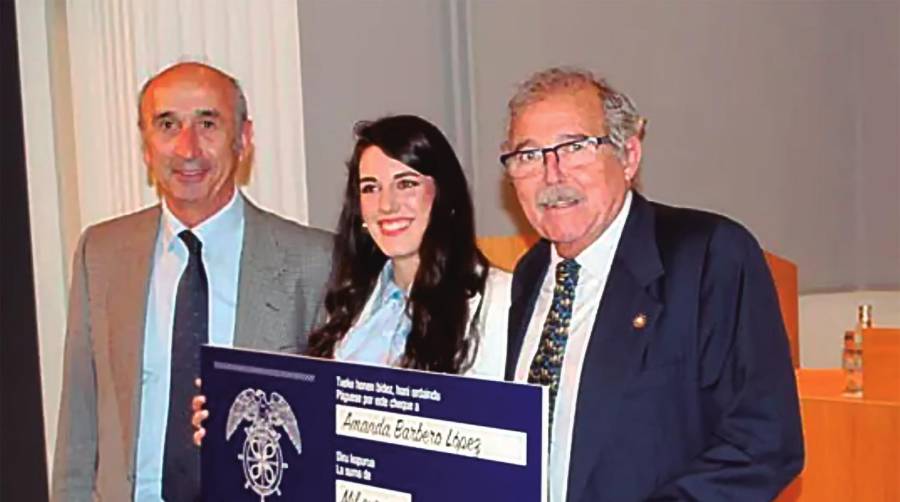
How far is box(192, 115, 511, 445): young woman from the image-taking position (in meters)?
2.30

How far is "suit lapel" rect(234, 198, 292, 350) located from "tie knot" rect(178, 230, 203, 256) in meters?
0.09

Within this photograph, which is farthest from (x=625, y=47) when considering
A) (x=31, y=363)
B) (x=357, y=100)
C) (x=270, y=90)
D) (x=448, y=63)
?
(x=31, y=363)

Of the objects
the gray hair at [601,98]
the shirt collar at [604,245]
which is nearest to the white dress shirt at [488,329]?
the shirt collar at [604,245]

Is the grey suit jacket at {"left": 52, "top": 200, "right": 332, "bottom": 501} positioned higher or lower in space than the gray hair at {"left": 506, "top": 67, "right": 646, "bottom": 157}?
lower

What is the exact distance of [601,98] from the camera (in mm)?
2080

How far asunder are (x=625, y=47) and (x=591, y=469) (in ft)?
9.63

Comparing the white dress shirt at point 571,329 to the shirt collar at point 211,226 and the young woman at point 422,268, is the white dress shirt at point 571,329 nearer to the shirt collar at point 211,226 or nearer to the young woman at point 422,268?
the young woman at point 422,268

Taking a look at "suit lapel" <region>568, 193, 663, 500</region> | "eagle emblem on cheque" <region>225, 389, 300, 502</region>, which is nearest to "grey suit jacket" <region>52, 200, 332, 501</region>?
"eagle emblem on cheque" <region>225, 389, 300, 502</region>

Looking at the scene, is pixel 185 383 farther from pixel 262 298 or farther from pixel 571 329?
pixel 571 329

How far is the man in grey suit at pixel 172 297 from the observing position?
2.56 metres

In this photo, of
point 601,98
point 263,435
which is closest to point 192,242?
point 263,435

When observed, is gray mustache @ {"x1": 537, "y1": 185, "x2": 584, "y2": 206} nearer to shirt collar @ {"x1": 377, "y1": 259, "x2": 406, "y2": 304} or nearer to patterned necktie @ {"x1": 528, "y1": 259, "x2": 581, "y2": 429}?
patterned necktie @ {"x1": 528, "y1": 259, "x2": 581, "y2": 429}

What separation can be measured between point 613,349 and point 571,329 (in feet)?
0.39

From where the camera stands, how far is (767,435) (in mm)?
1926
